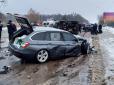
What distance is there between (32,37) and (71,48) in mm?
2340

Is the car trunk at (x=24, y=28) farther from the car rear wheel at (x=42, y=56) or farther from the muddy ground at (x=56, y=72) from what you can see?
the muddy ground at (x=56, y=72)

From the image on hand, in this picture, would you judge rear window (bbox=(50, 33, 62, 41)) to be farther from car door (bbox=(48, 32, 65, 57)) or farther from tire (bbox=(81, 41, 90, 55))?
tire (bbox=(81, 41, 90, 55))

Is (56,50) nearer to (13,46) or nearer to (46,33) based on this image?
(46,33)

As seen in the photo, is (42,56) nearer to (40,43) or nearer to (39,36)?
(40,43)

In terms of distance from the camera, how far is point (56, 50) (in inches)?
576

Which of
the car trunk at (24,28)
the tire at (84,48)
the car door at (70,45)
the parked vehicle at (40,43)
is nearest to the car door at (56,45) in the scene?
the parked vehicle at (40,43)

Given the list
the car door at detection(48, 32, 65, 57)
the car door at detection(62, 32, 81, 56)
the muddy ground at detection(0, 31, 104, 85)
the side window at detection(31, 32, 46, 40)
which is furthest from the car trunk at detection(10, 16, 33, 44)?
the car door at detection(62, 32, 81, 56)

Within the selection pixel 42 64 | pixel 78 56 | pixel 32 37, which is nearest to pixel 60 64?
pixel 42 64

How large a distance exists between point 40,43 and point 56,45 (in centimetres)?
91

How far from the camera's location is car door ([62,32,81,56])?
15.3 meters

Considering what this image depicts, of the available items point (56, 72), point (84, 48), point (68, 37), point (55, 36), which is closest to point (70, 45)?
point (68, 37)

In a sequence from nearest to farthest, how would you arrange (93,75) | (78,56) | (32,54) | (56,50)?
(93,75), (32,54), (56,50), (78,56)

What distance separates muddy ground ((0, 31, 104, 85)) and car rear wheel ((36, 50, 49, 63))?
204 millimetres

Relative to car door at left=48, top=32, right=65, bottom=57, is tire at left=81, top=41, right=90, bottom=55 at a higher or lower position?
lower
